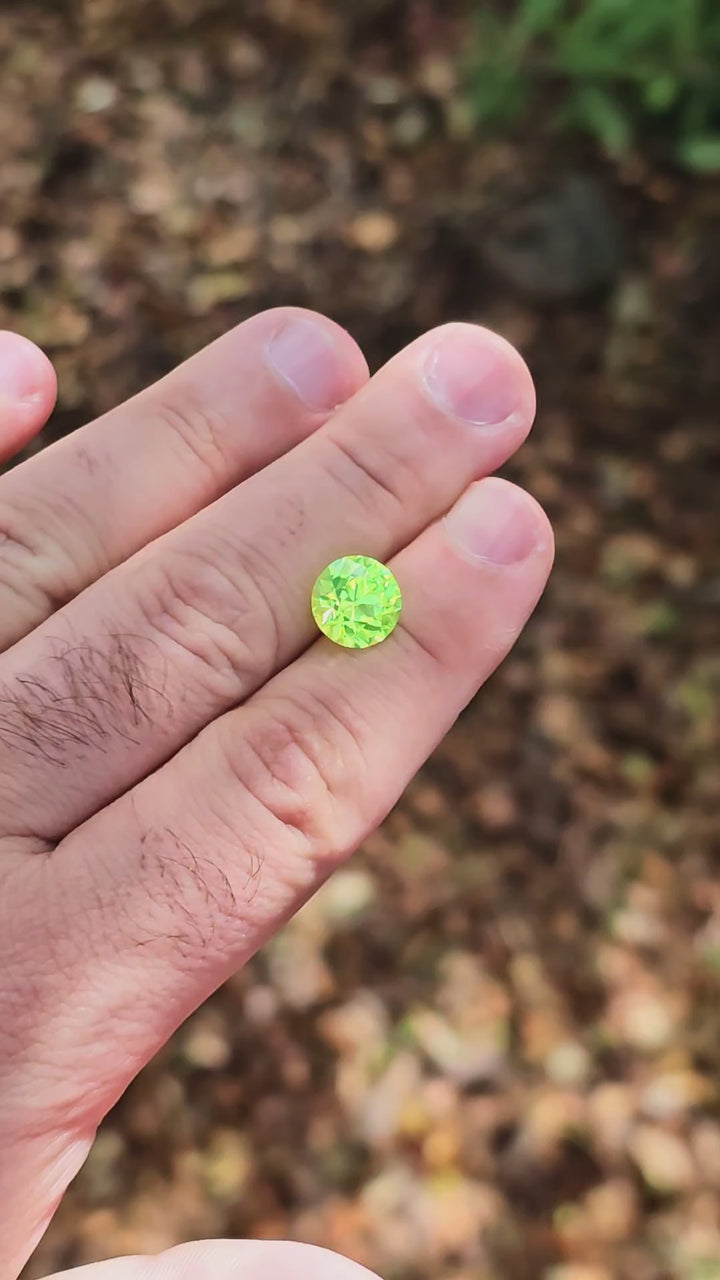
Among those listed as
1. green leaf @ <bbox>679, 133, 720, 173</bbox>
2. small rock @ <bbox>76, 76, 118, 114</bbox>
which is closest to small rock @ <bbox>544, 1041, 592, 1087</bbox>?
green leaf @ <bbox>679, 133, 720, 173</bbox>

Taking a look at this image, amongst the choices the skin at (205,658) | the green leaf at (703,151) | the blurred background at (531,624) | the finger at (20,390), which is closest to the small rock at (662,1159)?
the blurred background at (531,624)

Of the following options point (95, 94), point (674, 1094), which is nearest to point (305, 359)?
point (674, 1094)

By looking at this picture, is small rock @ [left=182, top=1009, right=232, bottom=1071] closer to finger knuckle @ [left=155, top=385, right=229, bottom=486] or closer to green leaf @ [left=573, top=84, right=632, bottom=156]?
finger knuckle @ [left=155, top=385, right=229, bottom=486]

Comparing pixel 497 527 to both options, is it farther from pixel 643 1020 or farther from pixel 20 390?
pixel 643 1020

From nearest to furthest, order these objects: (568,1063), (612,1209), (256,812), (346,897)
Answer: (256,812) → (612,1209) → (568,1063) → (346,897)

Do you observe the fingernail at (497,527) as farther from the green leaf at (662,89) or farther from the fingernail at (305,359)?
the green leaf at (662,89)

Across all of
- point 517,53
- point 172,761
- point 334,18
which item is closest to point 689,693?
point 172,761
